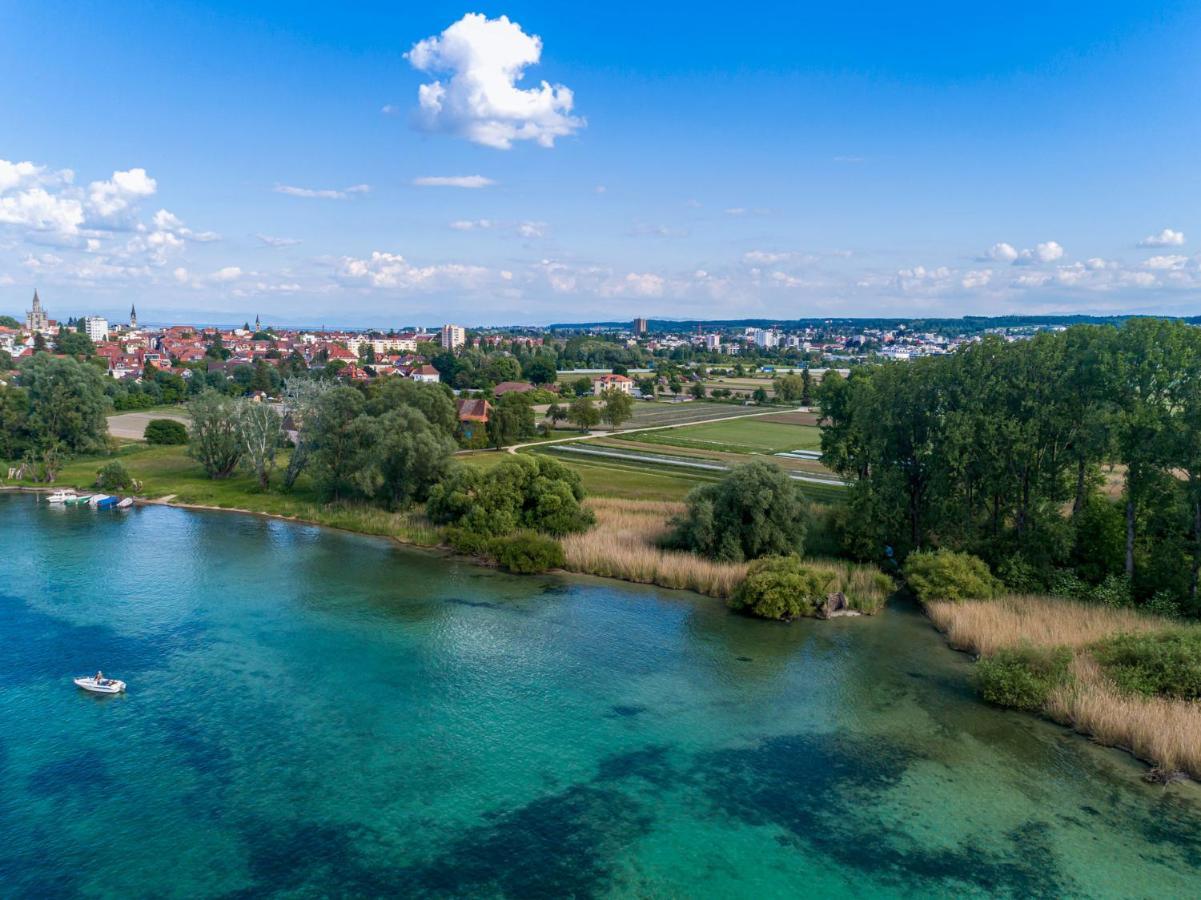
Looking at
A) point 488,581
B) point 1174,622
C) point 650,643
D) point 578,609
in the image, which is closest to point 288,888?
point 650,643

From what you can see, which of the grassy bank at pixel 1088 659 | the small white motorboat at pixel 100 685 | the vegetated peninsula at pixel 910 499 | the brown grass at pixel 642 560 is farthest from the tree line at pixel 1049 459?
the small white motorboat at pixel 100 685

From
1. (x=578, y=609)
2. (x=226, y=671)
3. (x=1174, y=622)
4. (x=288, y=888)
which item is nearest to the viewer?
(x=288, y=888)

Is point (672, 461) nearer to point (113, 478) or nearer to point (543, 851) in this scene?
point (113, 478)

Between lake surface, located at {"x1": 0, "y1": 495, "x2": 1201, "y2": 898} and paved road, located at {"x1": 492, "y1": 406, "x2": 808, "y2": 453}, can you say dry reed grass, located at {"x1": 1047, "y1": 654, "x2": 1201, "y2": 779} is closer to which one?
lake surface, located at {"x1": 0, "y1": 495, "x2": 1201, "y2": 898}

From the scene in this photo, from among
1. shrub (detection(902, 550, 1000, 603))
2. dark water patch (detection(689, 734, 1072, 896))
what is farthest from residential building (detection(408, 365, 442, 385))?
dark water patch (detection(689, 734, 1072, 896))

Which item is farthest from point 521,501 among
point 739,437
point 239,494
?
point 739,437

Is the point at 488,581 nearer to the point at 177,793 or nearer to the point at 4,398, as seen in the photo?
the point at 177,793
